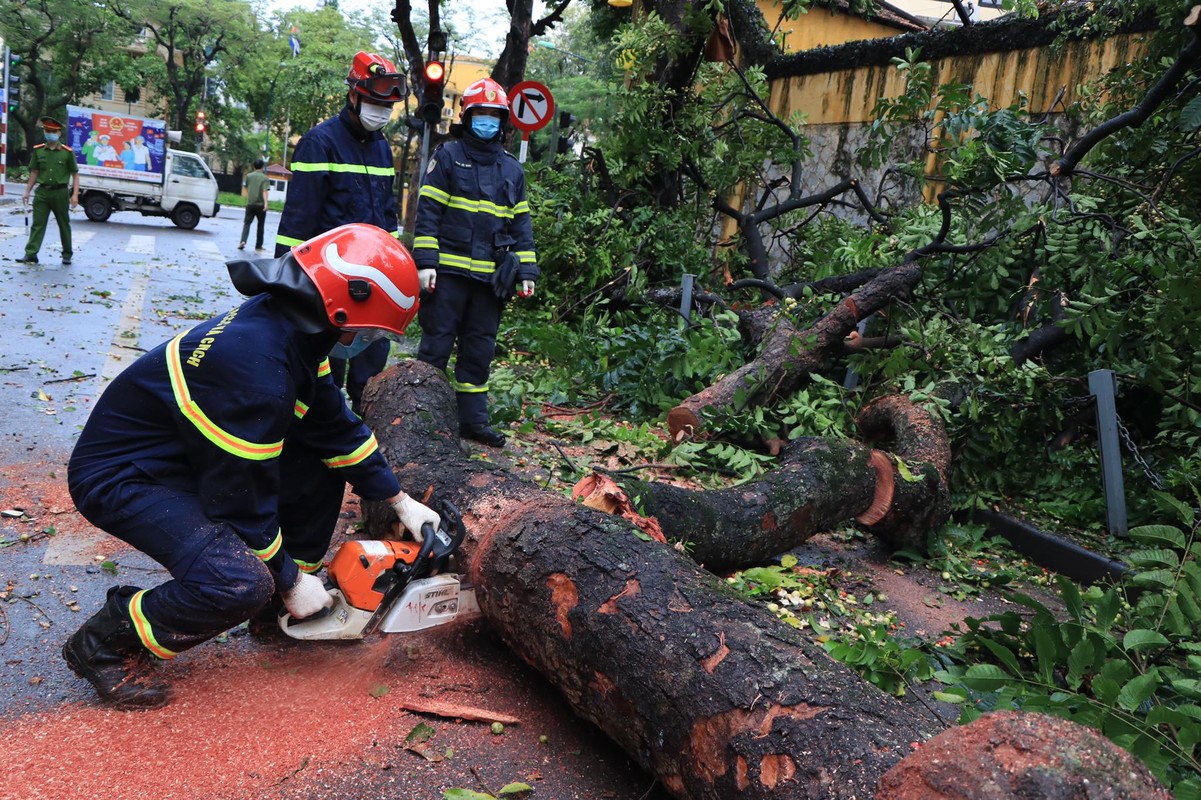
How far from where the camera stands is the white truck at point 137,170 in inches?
726

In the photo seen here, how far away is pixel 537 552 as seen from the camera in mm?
2656

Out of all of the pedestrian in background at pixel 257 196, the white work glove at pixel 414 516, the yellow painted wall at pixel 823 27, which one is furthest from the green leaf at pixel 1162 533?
the pedestrian in background at pixel 257 196

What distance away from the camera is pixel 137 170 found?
748 inches

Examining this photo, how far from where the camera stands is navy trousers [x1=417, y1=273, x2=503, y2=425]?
495cm

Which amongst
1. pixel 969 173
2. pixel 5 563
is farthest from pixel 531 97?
pixel 5 563

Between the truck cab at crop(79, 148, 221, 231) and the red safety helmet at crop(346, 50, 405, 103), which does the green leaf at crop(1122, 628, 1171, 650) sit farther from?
the truck cab at crop(79, 148, 221, 231)

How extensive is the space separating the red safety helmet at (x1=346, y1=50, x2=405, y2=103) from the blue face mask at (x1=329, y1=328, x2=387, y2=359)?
96.6 inches

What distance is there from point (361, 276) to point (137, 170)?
19.5 meters

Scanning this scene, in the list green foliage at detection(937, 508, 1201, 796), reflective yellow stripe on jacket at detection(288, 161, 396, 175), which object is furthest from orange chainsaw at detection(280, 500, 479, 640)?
reflective yellow stripe on jacket at detection(288, 161, 396, 175)

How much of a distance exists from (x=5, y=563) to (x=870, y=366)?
15.0ft

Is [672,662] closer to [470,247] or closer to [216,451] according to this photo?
[216,451]

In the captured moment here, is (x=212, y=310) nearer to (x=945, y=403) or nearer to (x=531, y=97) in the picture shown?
(x=531, y=97)

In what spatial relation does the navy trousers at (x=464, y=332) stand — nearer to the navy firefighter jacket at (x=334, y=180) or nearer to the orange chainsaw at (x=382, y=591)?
the navy firefighter jacket at (x=334, y=180)

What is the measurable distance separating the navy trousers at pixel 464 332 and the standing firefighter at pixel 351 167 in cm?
31
